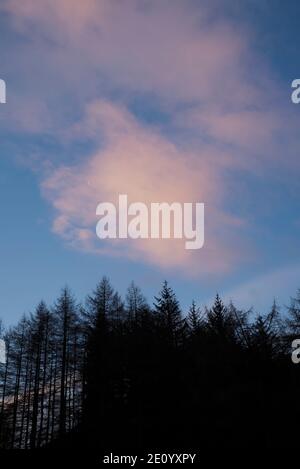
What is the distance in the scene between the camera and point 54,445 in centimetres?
3616

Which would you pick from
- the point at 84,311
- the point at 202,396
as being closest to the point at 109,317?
the point at 84,311

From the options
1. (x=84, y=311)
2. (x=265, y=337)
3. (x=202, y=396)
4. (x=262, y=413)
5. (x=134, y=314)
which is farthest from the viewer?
(x=134, y=314)

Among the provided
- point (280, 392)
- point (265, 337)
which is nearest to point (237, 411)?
point (280, 392)

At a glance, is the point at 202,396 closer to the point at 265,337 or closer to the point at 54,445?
the point at 265,337

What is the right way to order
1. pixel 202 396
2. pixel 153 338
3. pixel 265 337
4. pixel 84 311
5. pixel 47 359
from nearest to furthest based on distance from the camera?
pixel 202 396, pixel 265 337, pixel 153 338, pixel 84 311, pixel 47 359

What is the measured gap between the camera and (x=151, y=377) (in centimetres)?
3338

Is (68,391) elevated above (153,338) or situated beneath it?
situated beneath

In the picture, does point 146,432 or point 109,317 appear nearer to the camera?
point 146,432

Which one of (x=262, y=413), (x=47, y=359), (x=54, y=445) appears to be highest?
(x=47, y=359)

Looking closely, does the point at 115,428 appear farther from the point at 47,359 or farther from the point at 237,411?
the point at 47,359

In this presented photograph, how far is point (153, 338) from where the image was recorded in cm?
3609

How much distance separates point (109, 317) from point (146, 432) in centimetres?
1348

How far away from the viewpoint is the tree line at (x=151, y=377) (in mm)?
29297

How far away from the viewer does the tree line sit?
29297mm
